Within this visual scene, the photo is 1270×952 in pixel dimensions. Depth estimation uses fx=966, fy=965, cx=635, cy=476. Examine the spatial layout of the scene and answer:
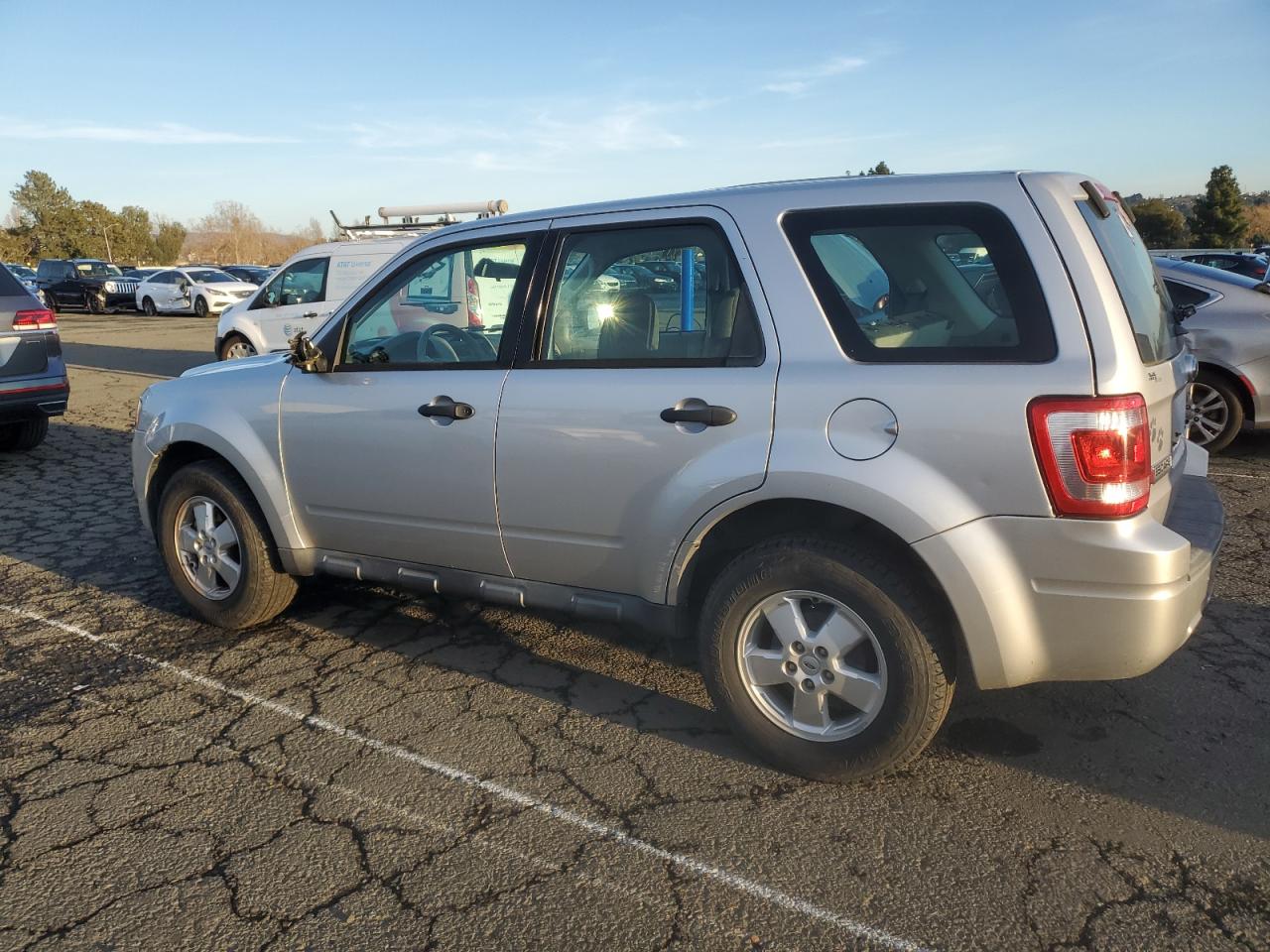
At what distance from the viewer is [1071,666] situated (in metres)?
2.74

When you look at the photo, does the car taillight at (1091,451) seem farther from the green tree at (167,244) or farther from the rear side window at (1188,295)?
the green tree at (167,244)

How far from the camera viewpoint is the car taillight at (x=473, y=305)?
12.5 ft

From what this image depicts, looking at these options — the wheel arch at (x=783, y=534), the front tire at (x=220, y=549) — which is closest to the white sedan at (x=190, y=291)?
the front tire at (x=220, y=549)

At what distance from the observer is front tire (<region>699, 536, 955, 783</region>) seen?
9.30ft

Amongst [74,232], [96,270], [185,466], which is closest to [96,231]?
[74,232]

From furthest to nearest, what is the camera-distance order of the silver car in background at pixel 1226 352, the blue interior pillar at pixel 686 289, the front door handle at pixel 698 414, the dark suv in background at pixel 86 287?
the dark suv in background at pixel 86 287 → the silver car in background at pixel 1226 352 → the blue interior pillar at pixel 686 289 → the front door handle at pixel 698 414

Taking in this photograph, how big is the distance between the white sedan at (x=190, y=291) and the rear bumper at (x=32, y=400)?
21.3 m

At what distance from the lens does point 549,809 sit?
2963 mm

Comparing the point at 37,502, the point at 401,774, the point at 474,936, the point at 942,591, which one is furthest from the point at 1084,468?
the point at 37,502

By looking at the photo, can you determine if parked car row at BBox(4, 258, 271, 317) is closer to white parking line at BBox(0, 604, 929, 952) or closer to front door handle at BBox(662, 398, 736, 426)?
white parking line at BBox(0, 604, 929, 952)

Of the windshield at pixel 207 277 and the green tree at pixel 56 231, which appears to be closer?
the windshield at pixel 207 277

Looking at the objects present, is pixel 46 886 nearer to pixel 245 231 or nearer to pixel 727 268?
pixel 727 268

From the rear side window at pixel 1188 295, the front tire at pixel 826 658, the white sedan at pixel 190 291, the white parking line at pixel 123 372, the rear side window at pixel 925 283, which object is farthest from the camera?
the white sedan at pixel 190 291

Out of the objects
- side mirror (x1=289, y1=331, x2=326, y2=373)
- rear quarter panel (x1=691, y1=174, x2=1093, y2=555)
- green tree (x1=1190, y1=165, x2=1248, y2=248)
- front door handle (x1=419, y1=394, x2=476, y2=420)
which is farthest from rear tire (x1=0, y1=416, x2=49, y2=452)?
green tree (x1=1190, y1=165, x2=1248, y2=248)
